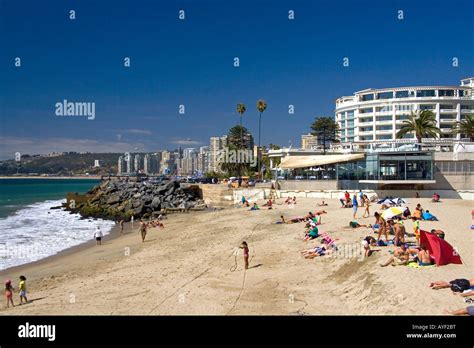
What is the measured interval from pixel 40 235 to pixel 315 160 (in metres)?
23.8

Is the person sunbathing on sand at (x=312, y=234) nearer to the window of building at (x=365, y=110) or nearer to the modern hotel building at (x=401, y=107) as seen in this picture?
the modern hotel building at (x=401, y=107)

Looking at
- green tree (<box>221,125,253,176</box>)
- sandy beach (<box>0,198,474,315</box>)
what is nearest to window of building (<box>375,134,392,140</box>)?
green tree (<box>221,125,253,176</box>)

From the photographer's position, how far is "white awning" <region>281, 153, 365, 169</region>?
3494 cm

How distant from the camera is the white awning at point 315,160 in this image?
1375 inches

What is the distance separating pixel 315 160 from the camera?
124ft

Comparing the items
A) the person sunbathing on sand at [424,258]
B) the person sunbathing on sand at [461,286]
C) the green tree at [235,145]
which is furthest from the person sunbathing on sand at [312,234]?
the green tree at [235,145]

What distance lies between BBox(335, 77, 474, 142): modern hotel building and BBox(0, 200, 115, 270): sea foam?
4908 cm

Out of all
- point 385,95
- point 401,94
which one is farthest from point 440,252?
point 385,95

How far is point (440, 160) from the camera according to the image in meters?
34.0

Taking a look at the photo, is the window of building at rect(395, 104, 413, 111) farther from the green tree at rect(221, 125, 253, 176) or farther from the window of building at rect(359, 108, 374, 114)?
the green tree at rect(221, 125, 253, 176)

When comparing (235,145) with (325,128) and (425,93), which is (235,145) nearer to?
(325,128)
